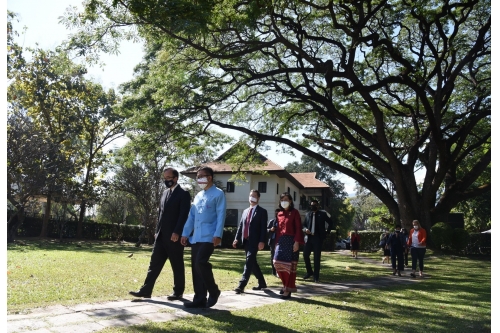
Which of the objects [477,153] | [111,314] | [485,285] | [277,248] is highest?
[477,153]

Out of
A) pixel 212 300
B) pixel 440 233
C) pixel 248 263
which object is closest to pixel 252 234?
pixel 248 263

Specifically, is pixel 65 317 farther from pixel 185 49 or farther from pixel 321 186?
pixel 321 186

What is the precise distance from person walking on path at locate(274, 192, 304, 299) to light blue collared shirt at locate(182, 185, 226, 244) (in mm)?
1874

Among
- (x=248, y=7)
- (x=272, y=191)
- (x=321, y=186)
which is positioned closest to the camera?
(x=248, y=7)

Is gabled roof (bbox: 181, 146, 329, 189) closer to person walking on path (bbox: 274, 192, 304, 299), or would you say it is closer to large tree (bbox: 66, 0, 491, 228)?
large tree (bbox: 66, 0, 491, 228)

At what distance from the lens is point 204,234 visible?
21.5 ft

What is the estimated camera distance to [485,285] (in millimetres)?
11227

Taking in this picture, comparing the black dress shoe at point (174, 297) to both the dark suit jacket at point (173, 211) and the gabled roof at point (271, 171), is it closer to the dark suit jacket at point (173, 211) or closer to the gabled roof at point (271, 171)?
the dark suit jacket at point (173, 211)

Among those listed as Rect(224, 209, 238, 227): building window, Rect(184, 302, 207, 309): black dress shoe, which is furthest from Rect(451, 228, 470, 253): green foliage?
Rect(184, 302, 207, 309): black dress shoe

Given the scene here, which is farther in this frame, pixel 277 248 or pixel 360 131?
pixel 360 131

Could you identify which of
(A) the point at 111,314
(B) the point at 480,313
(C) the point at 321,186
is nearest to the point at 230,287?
(A) the point at 111,314

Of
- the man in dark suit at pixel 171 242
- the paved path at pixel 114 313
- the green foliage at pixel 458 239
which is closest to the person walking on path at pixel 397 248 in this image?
the paved path at pixel 114 313

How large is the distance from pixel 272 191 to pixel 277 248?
33.0 m

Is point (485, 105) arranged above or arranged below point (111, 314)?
above
